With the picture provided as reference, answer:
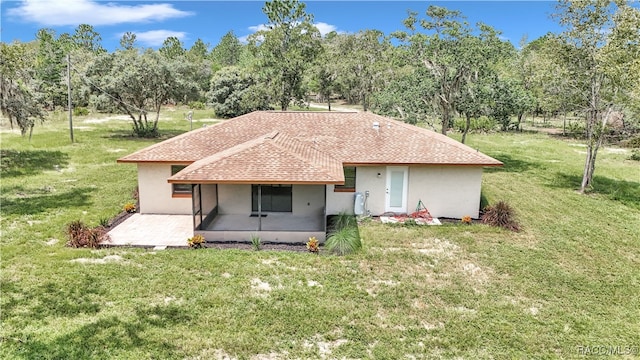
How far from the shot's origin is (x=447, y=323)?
30.3 feet

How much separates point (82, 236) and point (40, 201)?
676 cm

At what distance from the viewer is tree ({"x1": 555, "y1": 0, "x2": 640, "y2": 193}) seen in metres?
17.7

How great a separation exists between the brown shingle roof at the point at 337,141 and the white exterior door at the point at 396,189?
0.69 meters

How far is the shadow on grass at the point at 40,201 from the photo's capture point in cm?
1665

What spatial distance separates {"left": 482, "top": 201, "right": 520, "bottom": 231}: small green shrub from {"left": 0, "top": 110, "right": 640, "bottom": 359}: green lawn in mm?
522

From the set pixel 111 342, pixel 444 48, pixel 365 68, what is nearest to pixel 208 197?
pixel 111 342

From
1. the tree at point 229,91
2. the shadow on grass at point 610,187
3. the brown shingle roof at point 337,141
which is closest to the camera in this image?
the brown shingle roof at point 337,141

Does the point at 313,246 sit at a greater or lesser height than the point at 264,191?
lesser

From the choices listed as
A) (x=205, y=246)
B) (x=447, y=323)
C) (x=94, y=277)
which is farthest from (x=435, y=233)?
(x=94, y=277)

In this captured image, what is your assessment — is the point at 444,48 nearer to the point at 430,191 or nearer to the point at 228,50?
the point at 430,191

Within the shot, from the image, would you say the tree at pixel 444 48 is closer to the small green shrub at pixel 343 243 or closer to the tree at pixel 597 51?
the tree at pixel 597 51

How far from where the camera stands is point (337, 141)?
18.4 meters

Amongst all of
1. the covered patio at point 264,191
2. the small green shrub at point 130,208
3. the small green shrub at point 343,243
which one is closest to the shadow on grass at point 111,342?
the covered patio at point 264,191

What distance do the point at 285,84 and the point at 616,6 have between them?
952 inches
